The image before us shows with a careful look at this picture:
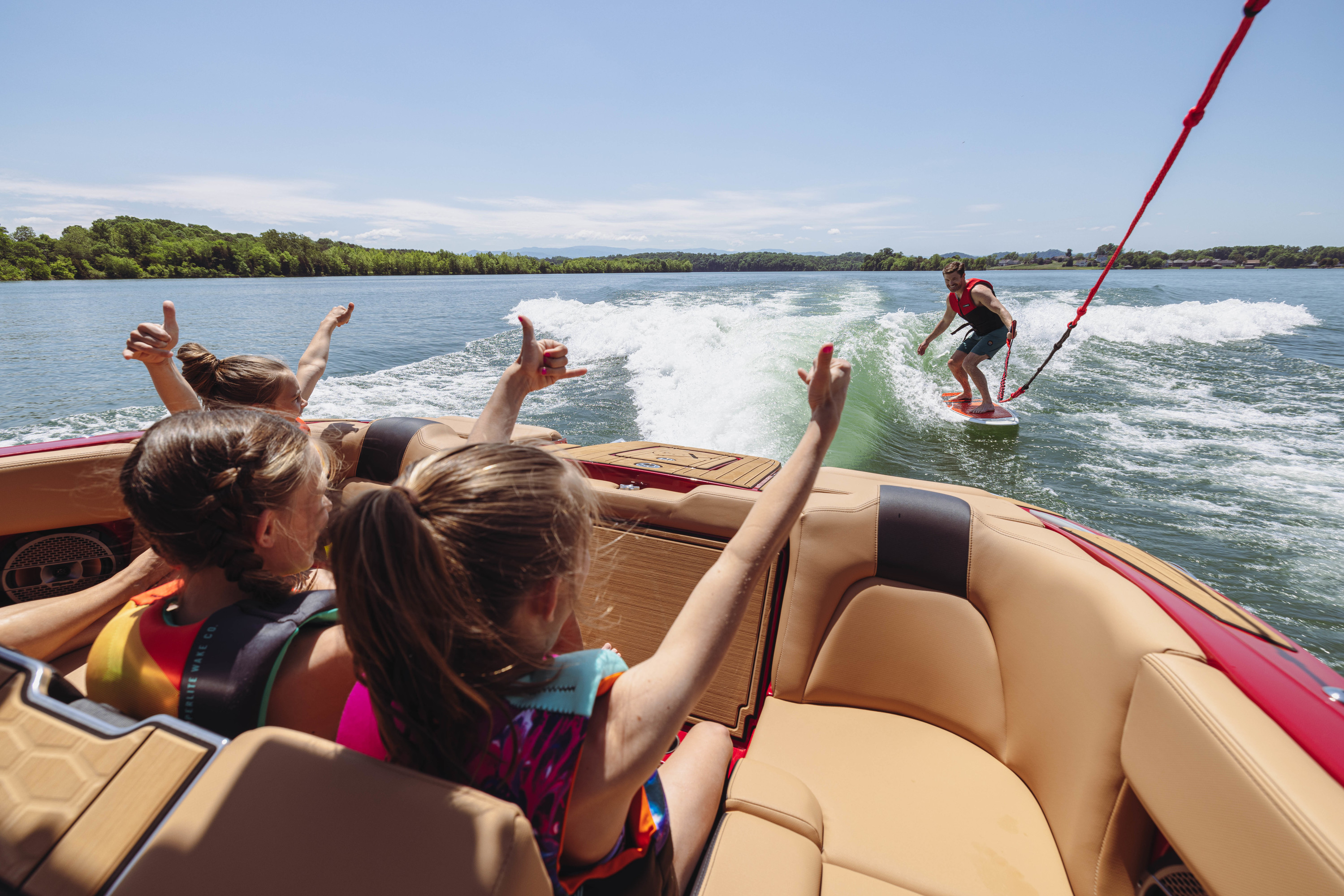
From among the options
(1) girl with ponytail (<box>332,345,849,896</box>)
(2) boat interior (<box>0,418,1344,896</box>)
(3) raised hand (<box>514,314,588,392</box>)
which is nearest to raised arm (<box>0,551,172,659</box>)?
(2) boat interior (<box>0,418,1344,896</box>)

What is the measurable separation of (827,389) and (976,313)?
6.79 meters

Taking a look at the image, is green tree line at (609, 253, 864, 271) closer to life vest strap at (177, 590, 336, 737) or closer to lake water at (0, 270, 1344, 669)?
lake water at (0, 270, 1344, 669)

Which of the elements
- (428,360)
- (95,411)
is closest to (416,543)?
(95,411)

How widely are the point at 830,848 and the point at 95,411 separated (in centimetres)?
901

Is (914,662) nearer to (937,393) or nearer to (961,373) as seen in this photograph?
(961,373)

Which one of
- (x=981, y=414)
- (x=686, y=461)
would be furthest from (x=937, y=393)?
(x=686, y=461)

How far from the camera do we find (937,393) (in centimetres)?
798

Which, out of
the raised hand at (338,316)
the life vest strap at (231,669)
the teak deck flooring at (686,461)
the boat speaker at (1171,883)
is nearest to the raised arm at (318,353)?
the raised hand at (338,316)

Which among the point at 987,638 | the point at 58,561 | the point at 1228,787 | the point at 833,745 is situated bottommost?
the point at 833,745

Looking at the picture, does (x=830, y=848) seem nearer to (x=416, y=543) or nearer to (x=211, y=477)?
(x=416, y=543)

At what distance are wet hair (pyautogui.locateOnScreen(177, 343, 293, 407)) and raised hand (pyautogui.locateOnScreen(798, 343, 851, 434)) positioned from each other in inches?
82.0

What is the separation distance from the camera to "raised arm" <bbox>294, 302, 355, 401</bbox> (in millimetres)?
2828

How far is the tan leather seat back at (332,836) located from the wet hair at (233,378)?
1994mm

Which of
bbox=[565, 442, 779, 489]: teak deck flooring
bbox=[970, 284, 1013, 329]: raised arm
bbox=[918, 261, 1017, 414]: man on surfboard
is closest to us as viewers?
bbox=[565, 442, 779, 489]: teak deck flooring
